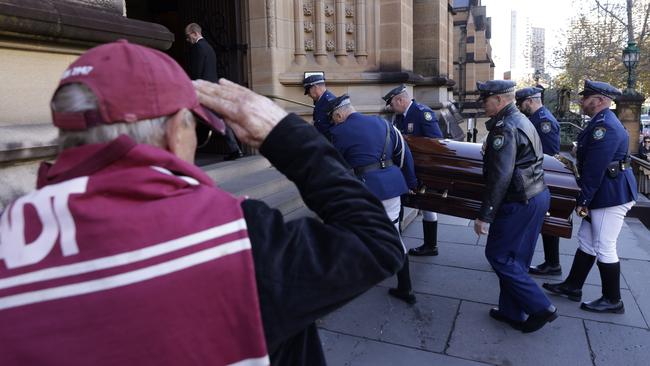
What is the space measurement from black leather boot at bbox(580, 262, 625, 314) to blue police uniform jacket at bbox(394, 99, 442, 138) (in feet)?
8.41

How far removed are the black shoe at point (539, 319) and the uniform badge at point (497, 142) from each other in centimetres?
129

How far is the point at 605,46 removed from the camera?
32.0 metres

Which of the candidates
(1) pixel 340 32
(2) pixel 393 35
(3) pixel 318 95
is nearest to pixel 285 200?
(3) pixel 318 95

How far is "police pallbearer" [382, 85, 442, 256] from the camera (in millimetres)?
5906

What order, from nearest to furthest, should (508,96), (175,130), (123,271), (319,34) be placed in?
(123,271) → (175,130) → (508,96) → (319,34)

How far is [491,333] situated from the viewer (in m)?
3.94

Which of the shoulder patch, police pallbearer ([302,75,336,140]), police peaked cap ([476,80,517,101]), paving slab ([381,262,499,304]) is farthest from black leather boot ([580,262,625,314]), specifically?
police pallbearer ([302,75,336,140])

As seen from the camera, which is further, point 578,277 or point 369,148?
point 578,277

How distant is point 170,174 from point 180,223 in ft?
0.35

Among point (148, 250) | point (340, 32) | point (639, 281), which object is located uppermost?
point (340, 32)

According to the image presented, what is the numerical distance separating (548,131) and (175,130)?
5.70m

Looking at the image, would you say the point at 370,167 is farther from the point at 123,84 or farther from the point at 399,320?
the point at 123,84

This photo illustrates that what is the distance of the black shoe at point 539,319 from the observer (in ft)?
12.4

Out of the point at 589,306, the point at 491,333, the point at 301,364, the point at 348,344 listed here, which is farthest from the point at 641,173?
the point at 301,364
